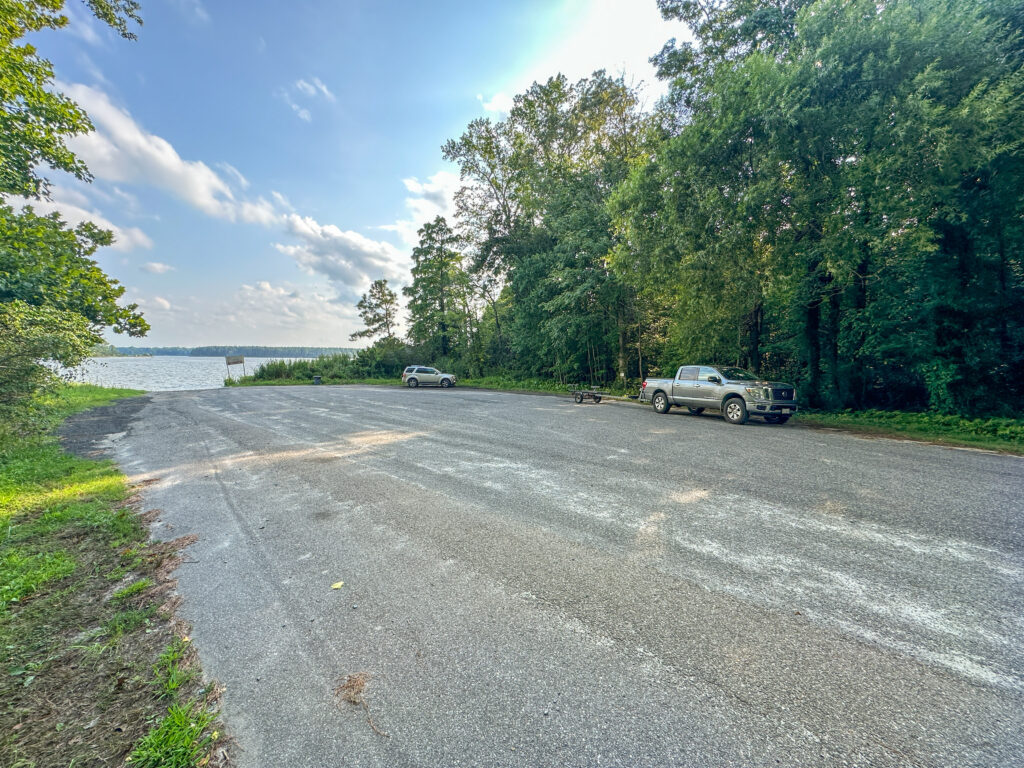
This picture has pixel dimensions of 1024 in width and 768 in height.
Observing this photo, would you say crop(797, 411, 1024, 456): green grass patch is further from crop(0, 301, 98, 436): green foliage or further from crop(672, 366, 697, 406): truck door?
crop(0, 301, 98, 436): green foliage

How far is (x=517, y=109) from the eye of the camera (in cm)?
2630

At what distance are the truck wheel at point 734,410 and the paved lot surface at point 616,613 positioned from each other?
15.7ft

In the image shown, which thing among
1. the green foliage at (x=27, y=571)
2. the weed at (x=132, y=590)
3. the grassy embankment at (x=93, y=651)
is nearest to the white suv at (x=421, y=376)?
the grassy embankment at (x=93, y=651)

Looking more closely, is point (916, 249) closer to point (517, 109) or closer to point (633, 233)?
point (633, 233)

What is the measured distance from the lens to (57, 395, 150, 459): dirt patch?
29.1ft

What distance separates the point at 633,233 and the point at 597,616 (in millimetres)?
13543

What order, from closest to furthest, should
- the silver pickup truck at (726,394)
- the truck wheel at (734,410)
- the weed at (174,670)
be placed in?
the weed at (174,670)
the silver pickup truck at (726,394)
the truck wheel at (734,410)

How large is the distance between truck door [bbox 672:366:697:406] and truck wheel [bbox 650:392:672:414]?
0.30 meters

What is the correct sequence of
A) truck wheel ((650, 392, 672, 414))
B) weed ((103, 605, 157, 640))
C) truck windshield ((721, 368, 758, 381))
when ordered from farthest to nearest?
truck wheel ((650, 392, 672, 414)) → truck windshield ((721, 368, 758, 381)) → weed ((103, 605, 157, 640))

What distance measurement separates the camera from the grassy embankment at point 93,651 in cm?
191

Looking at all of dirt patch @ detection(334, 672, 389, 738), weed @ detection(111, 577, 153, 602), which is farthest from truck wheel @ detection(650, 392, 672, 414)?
weed @ detection(111, 577, 153, 602)

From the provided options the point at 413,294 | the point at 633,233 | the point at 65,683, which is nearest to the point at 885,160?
the point at 633,233

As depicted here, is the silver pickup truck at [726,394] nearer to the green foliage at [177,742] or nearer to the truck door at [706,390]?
the truck door at [706,390]

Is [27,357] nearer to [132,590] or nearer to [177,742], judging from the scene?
[132,590]
